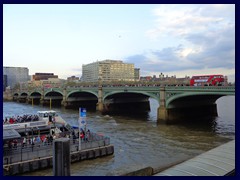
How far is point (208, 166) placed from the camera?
13.4m

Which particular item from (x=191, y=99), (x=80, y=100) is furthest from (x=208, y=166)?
(x=80, y=100)

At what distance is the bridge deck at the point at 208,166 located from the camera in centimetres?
1247

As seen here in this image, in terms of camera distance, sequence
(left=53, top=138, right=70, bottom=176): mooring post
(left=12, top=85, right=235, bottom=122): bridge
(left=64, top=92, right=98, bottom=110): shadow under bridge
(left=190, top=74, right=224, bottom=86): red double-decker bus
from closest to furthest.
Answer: (left=53, top=138, right=70, bottom=176): mooring post → (left=12, top=85, right=235, bottom=122): bridge → (left=190, top=74, right=224, bottom=86): red double-decker bus → (left=64, top=92, right=98, bottom=110): shadow under bridge

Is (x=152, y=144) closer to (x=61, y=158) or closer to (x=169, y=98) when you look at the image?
(x=169, y=98)

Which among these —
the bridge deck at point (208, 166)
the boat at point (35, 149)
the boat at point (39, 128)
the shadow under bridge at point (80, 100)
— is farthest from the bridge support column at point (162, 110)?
the shadow under bridge at point (80, 100)

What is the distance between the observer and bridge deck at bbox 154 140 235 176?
12472mm

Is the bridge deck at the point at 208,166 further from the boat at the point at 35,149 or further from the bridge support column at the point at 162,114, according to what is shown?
the bridge support column at the point at 162,114

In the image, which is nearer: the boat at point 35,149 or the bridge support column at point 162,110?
the boat at point 35,149

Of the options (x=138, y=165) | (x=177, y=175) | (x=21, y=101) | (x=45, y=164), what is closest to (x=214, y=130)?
(x=138, y=165)

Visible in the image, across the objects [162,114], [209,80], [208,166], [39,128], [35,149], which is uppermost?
[209,80]

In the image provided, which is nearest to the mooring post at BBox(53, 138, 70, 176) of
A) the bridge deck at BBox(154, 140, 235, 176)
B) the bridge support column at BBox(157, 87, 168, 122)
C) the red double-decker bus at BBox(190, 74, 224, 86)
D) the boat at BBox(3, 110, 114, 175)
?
the bridge deck at BBox(154, 140, 235, 176)

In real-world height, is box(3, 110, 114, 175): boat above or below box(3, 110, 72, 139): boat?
below

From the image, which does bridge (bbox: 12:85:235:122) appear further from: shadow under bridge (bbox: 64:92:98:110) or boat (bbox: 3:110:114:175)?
boat (bbox: 3:110:114:175)

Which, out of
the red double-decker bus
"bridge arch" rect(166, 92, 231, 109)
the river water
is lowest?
the river water
